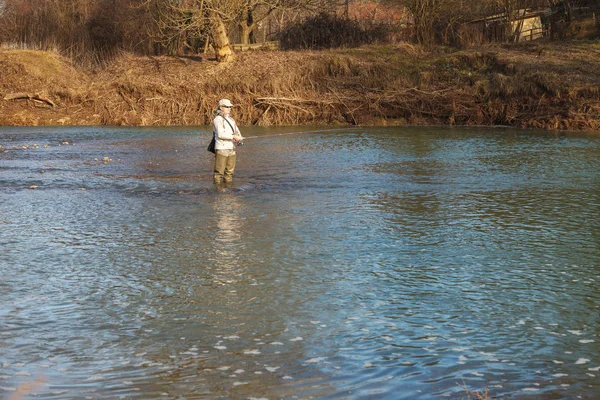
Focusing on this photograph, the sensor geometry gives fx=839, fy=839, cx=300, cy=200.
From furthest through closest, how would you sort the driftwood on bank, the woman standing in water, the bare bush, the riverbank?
the bare bush → the driftwood on bank → the riverbank → the woman standing in water

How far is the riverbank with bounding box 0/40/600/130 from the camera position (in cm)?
3338

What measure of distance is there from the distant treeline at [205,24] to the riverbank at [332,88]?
260 centimetres

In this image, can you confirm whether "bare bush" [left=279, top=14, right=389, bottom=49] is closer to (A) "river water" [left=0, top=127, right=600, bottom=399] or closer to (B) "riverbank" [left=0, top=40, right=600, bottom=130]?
(B) "riverbank" [left=0, top=40, right=600, bottom=130]

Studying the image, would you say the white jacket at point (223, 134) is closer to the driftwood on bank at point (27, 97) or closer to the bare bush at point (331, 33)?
the driftwood on bank at point (27, 97)

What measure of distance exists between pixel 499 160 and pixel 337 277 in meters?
12.4

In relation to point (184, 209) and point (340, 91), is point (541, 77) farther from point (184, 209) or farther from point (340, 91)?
point (184, 209)

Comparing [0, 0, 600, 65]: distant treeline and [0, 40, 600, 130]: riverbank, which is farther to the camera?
[0, 0, 600, 65]: distant treeline

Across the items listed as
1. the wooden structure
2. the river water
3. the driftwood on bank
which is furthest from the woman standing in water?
the wooden structure

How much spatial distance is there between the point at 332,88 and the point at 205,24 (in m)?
9.53

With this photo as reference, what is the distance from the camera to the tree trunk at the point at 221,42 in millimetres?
42531

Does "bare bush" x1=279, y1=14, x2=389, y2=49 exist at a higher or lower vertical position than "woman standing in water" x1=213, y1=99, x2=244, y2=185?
higher

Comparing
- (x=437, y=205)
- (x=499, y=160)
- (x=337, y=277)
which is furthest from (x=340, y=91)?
(x=337, y=277)

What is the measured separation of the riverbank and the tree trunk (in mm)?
500

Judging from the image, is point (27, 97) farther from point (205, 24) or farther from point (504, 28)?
point (504, 28)
